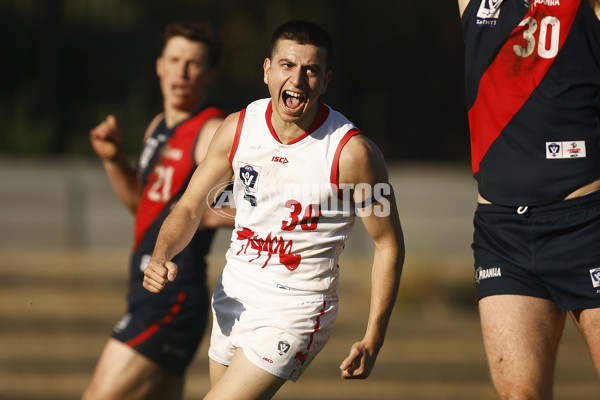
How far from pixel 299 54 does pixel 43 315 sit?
7.87 meters

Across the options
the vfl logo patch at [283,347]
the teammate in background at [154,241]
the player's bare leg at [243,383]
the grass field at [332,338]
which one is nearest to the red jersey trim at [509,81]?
the vfl logo patch at [283,347]

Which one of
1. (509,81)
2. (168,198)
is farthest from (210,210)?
(509,81)

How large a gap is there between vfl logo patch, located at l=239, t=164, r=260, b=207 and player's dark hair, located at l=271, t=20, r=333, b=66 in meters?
0.44

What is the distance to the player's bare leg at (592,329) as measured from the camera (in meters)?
3.14

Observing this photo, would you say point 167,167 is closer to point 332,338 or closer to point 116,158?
point 116,158

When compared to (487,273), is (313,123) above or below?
above

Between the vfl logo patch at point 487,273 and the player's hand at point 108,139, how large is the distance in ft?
6.69

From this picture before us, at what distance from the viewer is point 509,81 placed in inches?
130

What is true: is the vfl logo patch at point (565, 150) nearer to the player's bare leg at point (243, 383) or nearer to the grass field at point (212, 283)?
the player's bare leg at point (243, 383)

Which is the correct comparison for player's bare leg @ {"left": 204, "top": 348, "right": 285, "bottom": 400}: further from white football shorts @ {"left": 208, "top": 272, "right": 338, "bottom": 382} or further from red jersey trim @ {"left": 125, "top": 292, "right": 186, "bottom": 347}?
red jersey trim @ {"left": 125, "top": 292, "right": 186, "bottom": 347}

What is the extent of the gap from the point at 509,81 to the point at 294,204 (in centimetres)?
91

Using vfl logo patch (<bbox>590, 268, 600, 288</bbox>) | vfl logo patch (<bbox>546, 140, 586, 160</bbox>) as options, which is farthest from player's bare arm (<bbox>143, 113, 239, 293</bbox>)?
vfl logo patch (<bbox>590, 268, 600, 288</bbox>)

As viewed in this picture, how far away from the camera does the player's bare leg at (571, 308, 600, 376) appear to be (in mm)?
3137

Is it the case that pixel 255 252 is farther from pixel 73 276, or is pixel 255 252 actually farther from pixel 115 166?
pixel 73 276
